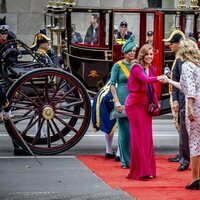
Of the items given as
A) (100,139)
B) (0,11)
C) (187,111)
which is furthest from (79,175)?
(0,11)

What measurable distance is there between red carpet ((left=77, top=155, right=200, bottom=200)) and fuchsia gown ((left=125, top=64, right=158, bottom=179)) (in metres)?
0.20

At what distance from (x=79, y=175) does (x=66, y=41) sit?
18.6 ft

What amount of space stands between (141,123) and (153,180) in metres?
0.77

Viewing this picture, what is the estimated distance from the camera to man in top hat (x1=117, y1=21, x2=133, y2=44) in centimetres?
1808

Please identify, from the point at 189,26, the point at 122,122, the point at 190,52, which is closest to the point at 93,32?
the point at 189,26

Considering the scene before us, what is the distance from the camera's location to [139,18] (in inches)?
699

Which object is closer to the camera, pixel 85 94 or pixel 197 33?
pixel 85 94

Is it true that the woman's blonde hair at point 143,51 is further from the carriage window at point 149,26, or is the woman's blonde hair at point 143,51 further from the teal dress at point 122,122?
the carriage window at point 149,26

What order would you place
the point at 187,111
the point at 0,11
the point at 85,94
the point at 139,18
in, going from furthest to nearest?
the point at 0,11, the point at 139,18, the point at 85,94, the point at 187,111

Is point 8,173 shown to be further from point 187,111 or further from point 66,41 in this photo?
point 66,41

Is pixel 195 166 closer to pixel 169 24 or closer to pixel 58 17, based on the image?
pixel 169 24

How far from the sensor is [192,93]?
12.1 meters

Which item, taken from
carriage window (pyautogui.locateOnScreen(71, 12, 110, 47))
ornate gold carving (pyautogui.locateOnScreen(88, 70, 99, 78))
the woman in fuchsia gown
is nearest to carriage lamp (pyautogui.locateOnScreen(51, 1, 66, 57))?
carriage window (pyautogui.locateOnScreen(71, 12, 110, 47))

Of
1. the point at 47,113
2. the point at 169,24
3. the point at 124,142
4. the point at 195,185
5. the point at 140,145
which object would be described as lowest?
the point at 195,185
